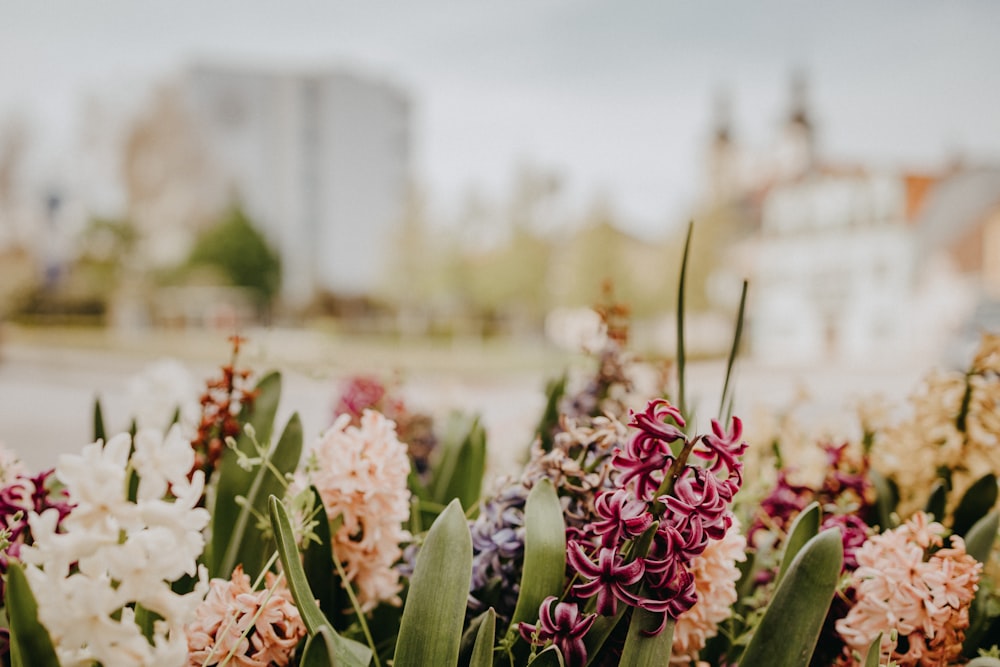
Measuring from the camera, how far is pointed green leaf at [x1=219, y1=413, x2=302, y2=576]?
0.73 metres

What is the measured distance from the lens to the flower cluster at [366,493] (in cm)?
67

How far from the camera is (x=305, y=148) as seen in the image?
31938mm

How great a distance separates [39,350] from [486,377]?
6122 millimetres

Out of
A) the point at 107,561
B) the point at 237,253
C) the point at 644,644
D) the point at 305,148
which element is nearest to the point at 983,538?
the point at 644,644

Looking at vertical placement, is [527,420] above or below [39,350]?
above

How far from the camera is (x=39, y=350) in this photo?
35.8 feet

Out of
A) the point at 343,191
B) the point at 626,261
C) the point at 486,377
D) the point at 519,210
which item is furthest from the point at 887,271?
the point at 343,191

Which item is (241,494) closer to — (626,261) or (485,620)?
(485,620)

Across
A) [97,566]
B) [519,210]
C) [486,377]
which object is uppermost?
[519,210]

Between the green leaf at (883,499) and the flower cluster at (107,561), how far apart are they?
733 millimetres

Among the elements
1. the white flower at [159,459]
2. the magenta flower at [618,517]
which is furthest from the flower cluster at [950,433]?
the white flower at [159,459]

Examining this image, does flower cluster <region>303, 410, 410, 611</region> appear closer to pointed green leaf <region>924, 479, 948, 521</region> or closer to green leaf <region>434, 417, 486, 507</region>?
green leaf <region>434, 417, 486, 507</region>

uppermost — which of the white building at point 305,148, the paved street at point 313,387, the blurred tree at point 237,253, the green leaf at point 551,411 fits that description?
the white building at point 305,148

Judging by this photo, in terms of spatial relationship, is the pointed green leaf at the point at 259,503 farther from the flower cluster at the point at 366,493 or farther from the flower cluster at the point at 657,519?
the flower cluster at the point at 657,519
